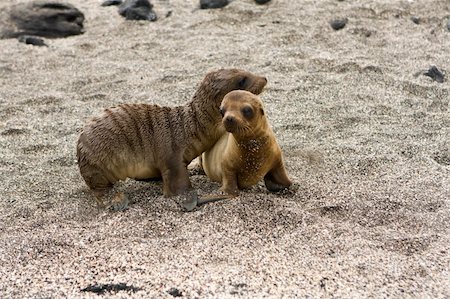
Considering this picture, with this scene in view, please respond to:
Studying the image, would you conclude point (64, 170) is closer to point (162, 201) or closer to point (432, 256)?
point (162, 201)

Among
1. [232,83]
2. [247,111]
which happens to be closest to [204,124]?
[232,83]

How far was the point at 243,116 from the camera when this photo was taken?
2.87 metres

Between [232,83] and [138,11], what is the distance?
3852mm

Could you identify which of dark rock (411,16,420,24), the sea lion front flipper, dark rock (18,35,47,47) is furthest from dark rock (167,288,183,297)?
dark rock (411,16,420,24)

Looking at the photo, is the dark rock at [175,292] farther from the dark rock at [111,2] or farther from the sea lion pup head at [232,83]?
the dark rock at [111,2]

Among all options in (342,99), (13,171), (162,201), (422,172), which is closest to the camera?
(162,201)

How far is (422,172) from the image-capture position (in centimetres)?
342

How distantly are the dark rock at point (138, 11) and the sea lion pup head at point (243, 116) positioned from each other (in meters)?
4.13

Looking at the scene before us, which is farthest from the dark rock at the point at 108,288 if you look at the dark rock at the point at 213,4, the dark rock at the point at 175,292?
the dark rock at the point at 213,4

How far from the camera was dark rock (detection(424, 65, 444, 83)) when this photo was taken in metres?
4.99

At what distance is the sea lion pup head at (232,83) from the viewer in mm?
3342

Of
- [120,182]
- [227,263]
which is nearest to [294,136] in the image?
[120,182]

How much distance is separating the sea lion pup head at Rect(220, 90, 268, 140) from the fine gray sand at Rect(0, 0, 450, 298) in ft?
1.18

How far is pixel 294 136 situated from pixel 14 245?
2.06 metres
